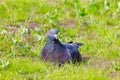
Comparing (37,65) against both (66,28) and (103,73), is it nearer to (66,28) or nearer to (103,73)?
(103,73)

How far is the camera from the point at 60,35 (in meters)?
7.59

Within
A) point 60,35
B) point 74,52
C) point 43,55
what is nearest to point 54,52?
point 43,55

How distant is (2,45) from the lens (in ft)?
23.1

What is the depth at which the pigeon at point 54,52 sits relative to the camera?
6238mm

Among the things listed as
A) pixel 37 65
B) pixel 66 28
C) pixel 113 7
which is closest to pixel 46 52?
pixel 37 65

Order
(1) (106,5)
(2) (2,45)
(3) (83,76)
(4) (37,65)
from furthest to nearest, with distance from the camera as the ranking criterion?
(1) (106,5) < (2) (2,45) < (4) (37,65) < (3) (83,76)

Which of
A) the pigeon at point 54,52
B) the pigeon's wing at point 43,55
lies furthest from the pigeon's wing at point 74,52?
the pigeon's wing at point 43,55

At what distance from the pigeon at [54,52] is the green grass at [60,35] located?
11 cm

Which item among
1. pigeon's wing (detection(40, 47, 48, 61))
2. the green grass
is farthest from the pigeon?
the green grass

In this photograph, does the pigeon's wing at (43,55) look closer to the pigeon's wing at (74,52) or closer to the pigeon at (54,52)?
the pigeon at (54,52)

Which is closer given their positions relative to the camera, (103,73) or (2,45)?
(103,73)

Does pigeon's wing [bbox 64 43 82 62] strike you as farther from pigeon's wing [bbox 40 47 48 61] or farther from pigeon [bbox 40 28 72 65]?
pigeon's wing [bbox 40 47 48 61]

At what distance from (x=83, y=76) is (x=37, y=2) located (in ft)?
11.0

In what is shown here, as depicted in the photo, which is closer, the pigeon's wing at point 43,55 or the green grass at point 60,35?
the green grass at point 60,35
